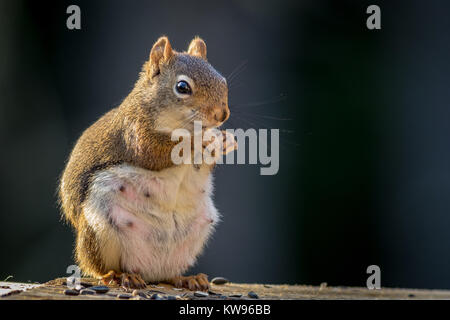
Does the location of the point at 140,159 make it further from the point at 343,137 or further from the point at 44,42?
the point at 343,137

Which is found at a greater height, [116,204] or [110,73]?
[110,73]

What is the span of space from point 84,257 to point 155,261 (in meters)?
0.22

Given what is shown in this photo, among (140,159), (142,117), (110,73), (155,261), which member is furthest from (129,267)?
(110,73)

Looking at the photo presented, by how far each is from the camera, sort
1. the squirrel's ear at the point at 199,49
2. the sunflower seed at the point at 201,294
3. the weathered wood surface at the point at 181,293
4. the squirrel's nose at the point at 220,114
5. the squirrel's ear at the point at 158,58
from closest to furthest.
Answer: the weathered wood surface at the point at 181,293 < the sunflower seed at the point at 201,294 < the squirrel's nose at the point at 220,114 < the squirrel's ear at the point at 158,58 < the squirrel's ear at the point at 199,49

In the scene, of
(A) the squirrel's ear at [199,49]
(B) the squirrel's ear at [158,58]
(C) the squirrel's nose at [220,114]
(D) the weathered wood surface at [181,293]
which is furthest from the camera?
(A) the squirrel's ear at [199,49]

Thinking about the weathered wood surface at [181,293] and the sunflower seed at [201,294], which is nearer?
the weathered wood surface at [181,293]

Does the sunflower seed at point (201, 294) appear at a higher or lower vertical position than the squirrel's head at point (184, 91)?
lower

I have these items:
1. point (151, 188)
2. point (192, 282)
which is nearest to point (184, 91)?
point (151, 188)

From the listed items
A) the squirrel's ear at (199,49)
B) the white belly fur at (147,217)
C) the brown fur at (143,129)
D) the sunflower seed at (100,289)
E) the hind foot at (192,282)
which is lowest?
the hind foot at (192,282)

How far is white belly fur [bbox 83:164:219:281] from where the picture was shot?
5.75 ft

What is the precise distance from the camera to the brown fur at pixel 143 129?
71.4 inches

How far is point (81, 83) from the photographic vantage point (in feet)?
8.79

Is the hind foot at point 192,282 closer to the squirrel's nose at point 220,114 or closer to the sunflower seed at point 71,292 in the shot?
the sunflower seed at point 71,292

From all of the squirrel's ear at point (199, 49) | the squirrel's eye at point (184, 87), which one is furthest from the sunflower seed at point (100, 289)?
the squirrel's ear at point (199, 49)
